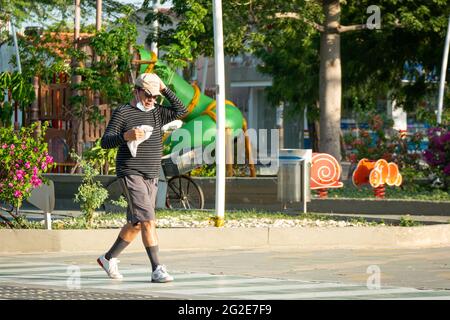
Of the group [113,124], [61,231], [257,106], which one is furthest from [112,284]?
[257,106]

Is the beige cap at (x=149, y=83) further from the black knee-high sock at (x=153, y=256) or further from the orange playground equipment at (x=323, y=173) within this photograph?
the orange playground equipment at (x=323, y=173)

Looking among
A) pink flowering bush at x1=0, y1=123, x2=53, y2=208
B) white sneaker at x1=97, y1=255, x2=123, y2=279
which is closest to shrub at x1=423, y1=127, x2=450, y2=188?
pink flowering bush at x1=0, y1=123, x2=53, y2=208

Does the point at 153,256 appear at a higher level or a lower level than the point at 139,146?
lower

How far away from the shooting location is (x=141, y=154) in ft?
42.1

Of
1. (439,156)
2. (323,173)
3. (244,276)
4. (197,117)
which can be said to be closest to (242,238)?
(244,276)

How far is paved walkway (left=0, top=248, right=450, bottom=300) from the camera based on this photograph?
11984 mm

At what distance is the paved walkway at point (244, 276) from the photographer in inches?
472

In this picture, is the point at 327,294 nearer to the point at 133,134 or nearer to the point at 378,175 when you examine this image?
the point at 133,134

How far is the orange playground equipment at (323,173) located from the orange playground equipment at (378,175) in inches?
28.3

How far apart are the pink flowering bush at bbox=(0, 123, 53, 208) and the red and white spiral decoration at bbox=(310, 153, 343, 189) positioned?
29.4 ft

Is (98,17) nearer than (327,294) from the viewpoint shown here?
No

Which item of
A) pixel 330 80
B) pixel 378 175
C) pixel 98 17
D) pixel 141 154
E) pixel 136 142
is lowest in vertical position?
pixel 378 175

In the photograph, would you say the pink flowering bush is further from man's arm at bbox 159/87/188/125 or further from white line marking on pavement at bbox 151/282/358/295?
white line marking on pavement at bbox 151/282/358/295

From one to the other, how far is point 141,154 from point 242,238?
527 centimetres
